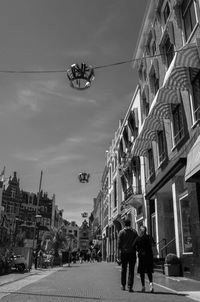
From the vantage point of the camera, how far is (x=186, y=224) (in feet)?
46.5

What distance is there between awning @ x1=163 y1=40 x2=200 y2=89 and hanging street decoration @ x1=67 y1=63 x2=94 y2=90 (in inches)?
140

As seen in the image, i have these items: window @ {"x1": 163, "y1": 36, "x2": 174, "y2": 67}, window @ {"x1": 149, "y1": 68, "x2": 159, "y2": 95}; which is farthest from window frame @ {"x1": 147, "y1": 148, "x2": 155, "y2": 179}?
window @ {"x1": 163, "y1": 36, "x2": 174, "y2": 67}

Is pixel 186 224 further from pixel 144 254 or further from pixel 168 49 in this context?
pixel 168 49

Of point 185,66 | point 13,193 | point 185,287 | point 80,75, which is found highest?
point 13,193

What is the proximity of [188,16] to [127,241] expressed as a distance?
436 inches

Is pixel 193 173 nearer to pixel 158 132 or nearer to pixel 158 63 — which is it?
pixel 158 132

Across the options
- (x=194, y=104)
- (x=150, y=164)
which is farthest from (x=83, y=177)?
(x=194, y=104)

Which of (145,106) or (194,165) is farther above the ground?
(145,106)

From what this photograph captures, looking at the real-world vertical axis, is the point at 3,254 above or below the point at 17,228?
below

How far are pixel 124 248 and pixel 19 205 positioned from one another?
82.8 meters

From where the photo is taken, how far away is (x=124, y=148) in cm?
3241

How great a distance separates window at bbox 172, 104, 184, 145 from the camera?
15.4 m

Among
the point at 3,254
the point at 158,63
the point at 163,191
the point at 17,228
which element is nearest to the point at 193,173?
the point at 163,191

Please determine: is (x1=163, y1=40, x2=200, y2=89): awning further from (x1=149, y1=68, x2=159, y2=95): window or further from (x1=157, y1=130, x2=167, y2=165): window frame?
(x1=149, y1=68, x2=159, y2=95): window
